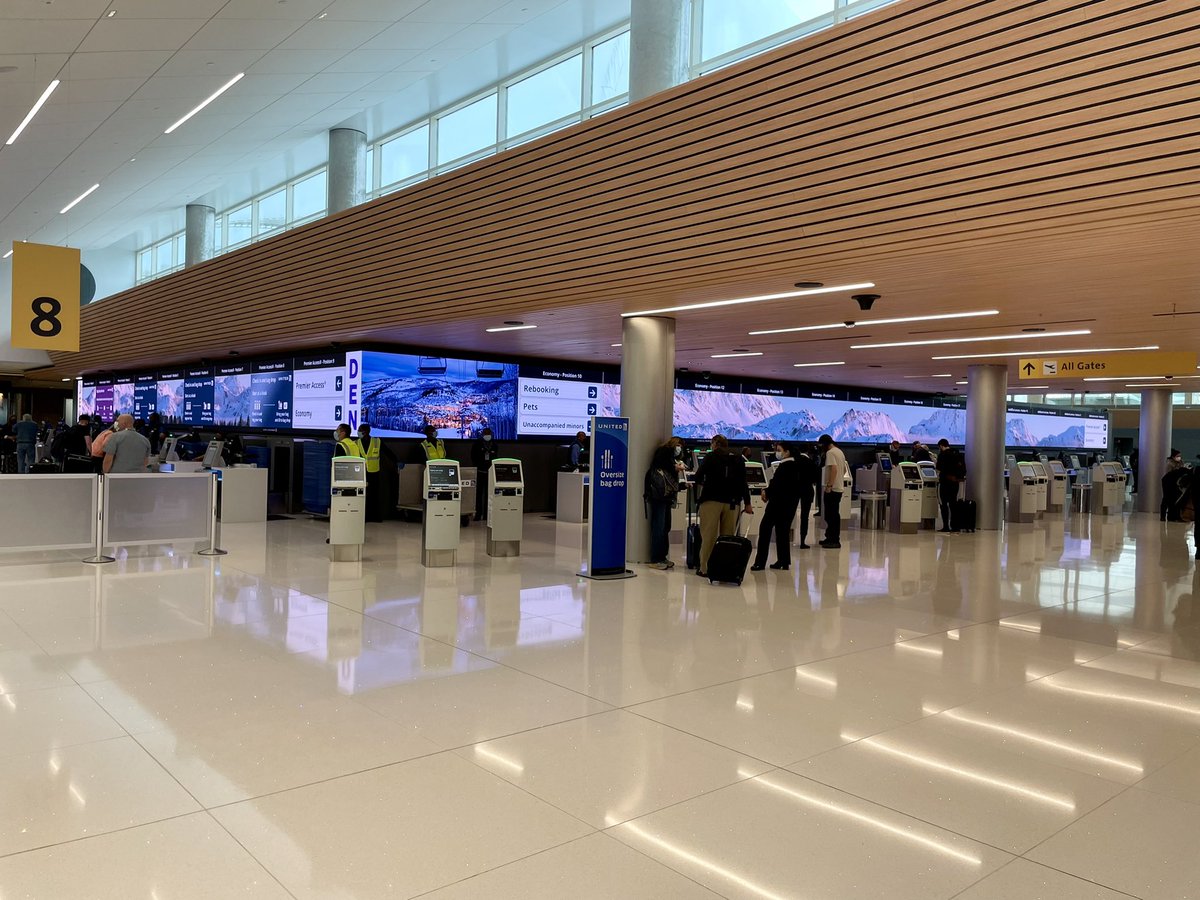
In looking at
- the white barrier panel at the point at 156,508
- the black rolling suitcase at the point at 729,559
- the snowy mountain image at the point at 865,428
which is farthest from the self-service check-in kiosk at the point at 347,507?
the snowy mountain image at the point at 865,428

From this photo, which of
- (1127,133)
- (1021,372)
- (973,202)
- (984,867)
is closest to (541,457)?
(1021,372)

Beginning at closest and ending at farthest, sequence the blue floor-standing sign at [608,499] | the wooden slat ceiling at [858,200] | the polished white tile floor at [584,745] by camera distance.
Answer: the polished white tile floor at [584,745], the wooden slat ceiling at [858,200], the blue floor-standing sign at [608,499]

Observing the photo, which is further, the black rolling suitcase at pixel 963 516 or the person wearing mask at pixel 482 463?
the person wearing mask at pixel 482 463

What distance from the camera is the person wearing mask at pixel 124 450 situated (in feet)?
34.5

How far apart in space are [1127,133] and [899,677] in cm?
377

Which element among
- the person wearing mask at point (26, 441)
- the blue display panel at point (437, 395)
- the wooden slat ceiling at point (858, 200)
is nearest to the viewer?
the wooden slat ceiling at point (858, 200)

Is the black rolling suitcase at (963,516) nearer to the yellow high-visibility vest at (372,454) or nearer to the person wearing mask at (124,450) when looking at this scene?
the yellow high-visibility vest at (372,454)

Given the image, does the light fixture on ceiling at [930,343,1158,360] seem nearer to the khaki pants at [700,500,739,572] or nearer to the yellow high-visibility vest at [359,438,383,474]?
the khaki pants at [700,500,739,572]

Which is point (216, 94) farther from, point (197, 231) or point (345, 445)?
point (197, 231)

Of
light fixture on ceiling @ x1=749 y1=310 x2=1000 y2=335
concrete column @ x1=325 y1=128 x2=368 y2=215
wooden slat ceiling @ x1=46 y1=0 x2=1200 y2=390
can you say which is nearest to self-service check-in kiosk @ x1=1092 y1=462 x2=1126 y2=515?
wooden slat ceiling @ x1=46 y1=0 x2=1200 y2=390

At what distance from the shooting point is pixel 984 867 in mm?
3148

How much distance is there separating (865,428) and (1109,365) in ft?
38.3

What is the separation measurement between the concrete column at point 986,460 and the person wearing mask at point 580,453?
7.26 metres

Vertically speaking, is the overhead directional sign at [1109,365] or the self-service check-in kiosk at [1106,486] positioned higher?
the overhead directional sign at [1109,365]
